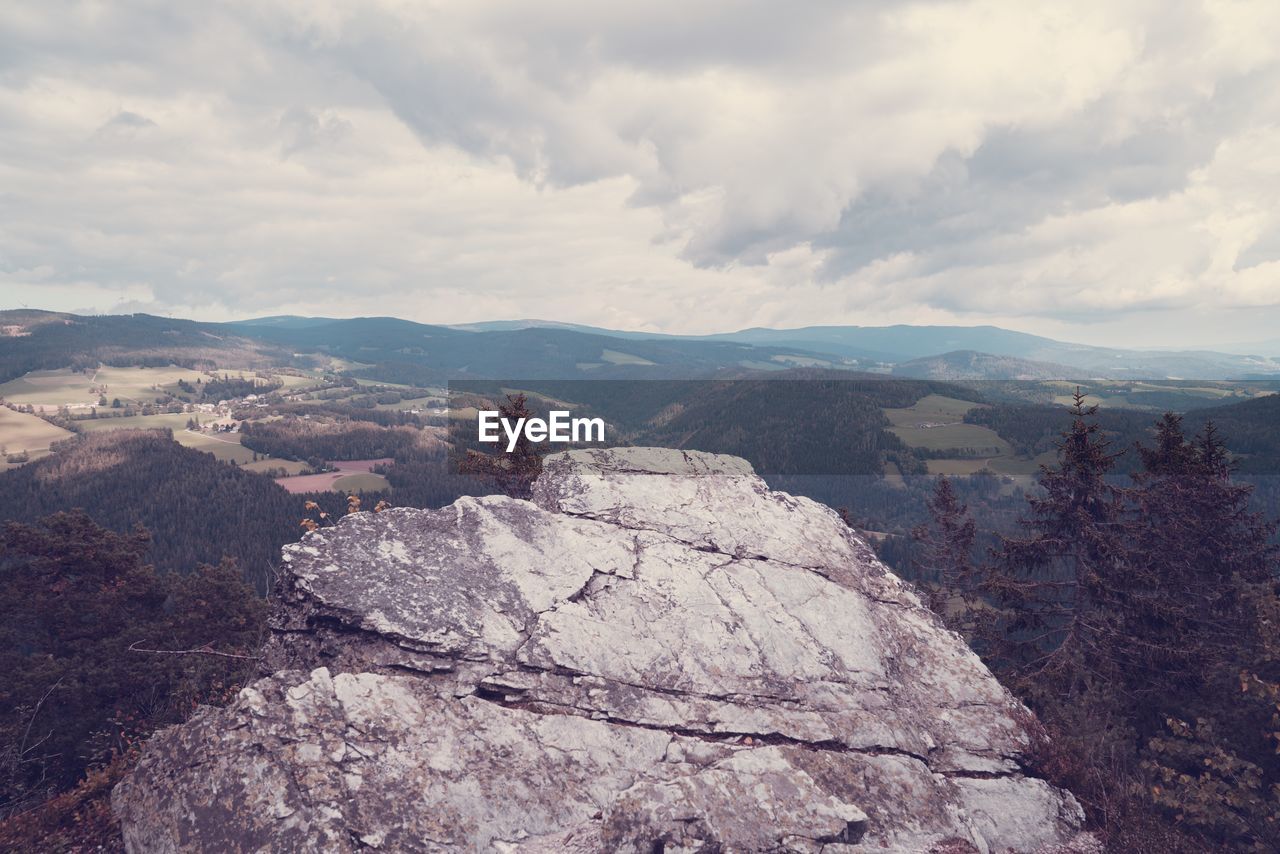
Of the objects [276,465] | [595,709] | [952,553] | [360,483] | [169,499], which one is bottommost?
[169,499]

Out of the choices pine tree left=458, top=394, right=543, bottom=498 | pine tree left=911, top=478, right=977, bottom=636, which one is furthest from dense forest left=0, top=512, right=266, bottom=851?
pine tree left=911, top=478, right=977, bottom=636

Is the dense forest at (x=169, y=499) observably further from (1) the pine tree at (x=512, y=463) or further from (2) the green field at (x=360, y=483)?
(1) the pine tree at (x=512, y=463)

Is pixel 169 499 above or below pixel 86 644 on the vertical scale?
below

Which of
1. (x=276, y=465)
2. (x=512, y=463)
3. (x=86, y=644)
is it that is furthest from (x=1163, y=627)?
(x=276, y=465)

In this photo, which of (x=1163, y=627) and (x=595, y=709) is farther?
(x=1163, y=627)

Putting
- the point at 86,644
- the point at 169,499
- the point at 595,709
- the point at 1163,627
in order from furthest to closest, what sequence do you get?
the point at 169,499 < the point at 86,644 < the point at 1163,627 < the point at 595,709

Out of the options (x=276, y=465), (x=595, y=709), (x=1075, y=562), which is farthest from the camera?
(x=276, y=465)

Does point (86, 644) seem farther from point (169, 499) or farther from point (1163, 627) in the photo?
point (169, 499)

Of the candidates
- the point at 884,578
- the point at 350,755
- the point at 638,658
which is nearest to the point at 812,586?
the point at 884,578

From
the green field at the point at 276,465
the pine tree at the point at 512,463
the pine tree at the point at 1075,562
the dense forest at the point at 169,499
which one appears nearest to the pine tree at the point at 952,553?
the pine tree at the point at 1075,562
